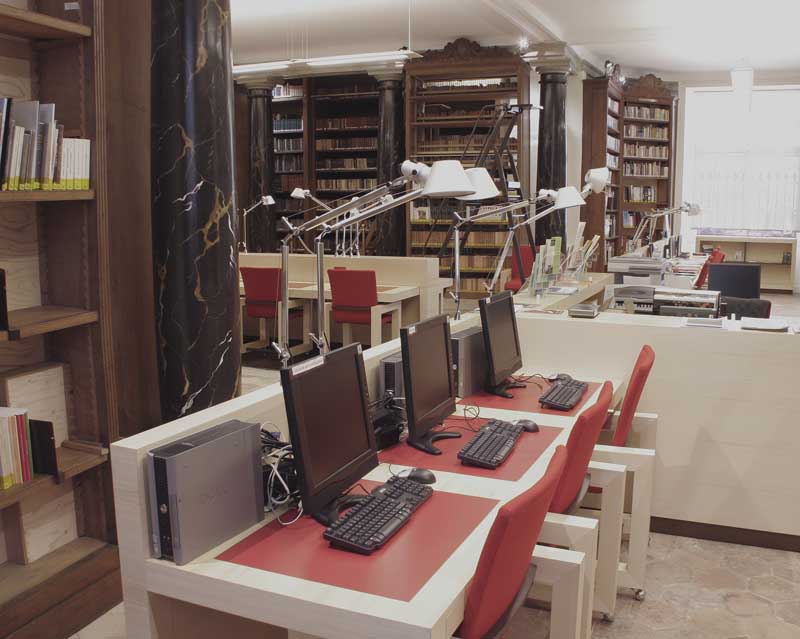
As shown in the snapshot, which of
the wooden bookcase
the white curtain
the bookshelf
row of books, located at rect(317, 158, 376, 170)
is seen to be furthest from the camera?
the white curtain

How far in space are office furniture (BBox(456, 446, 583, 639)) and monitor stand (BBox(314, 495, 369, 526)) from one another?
0.43 meters

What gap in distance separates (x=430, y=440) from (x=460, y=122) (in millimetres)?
8014

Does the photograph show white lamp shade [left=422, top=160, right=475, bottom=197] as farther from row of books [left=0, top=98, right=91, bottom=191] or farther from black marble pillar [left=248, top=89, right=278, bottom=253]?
black marble pillar [left=248, top=89, right=278, bottom=253]

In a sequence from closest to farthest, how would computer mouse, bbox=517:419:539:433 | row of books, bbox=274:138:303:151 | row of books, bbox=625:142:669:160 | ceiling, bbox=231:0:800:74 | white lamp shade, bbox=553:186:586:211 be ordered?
computer mouse, bbox=517:419:539:433, white lamp shade, bbox=553:186:586:211, ceiling, bbox=231:0:800:74, row of books, bbox=274:138:303:151, row of books, bbox=625:142:669:160

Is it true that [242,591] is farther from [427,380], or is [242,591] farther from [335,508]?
[427,380]

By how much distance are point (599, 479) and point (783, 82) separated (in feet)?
38.6

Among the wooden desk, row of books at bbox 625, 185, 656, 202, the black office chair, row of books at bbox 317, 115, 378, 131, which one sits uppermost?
row of books at bbox 317, 115, 378, 131

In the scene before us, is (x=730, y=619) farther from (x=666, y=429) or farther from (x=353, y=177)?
(x=353, y=177)

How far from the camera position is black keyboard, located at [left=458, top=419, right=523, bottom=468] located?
95.4 inches

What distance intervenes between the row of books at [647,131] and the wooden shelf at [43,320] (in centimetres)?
1106

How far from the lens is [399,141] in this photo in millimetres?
10211

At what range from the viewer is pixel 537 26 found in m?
8.55

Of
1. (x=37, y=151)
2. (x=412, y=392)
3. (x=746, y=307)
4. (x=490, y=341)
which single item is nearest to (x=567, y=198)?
(x=746, y=307)

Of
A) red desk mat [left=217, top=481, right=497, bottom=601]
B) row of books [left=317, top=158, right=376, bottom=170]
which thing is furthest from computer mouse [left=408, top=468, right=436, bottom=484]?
row of books [left=317, top=158, right=376, bottom=170]
